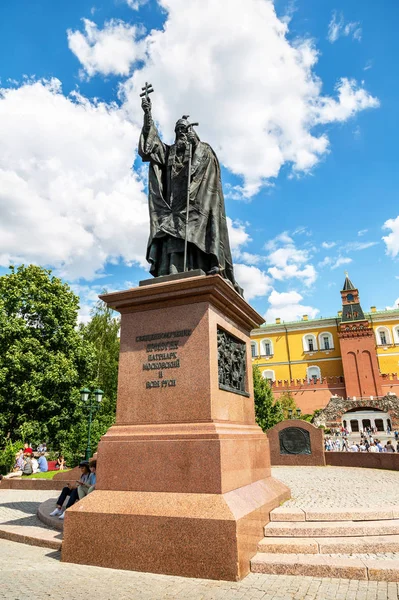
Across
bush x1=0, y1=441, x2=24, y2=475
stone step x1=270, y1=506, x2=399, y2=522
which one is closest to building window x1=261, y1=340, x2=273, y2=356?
bush x1=0, y1=441, x2=24, y2=475

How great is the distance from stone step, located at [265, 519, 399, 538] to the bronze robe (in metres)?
3.62

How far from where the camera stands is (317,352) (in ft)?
211

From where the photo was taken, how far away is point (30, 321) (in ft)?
75.7

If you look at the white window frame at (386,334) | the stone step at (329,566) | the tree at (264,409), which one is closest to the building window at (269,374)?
the white window frame at (386,334)

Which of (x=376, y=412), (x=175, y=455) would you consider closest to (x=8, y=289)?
(x=175, y=455)

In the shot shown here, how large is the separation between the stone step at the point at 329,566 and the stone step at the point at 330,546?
94 mm

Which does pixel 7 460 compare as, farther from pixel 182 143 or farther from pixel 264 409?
pixel 264 409

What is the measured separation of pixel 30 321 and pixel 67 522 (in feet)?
65.6

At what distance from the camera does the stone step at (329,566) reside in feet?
12.8

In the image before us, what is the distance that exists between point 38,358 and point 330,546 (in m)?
19.3

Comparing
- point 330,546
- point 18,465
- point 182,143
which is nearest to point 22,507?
point 330,546

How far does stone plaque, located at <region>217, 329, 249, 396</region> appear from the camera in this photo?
5.74 meters

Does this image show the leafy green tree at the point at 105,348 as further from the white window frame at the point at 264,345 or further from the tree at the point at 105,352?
the white window frame at the point at 264,345

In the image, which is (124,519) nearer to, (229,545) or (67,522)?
(67,522)
